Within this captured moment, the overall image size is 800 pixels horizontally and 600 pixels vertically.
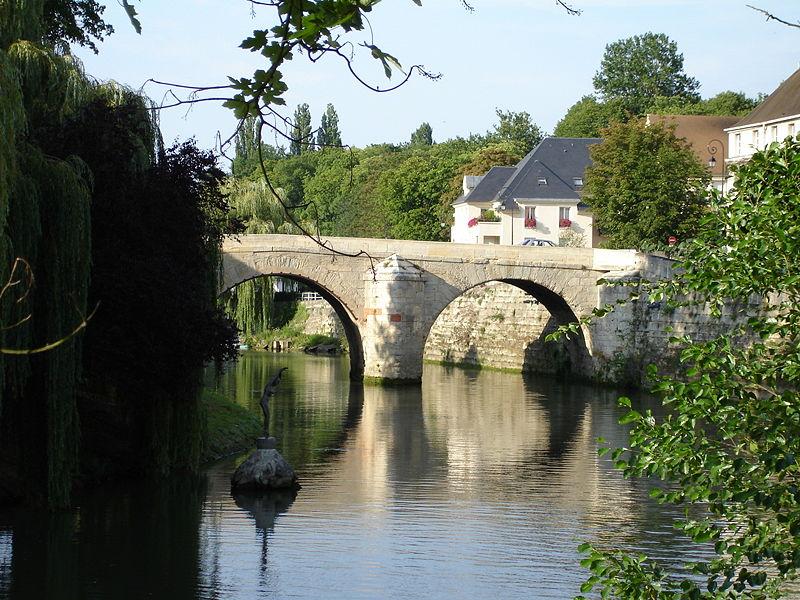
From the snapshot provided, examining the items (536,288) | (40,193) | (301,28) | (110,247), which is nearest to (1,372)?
(40,193)

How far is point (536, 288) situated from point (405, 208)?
28103mm

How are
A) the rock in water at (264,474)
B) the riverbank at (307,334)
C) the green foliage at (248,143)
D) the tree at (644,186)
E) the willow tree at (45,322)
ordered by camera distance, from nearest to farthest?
1. the green foliage at (248,143)
2. the willow tree at (45,322)
3. the rock in water at (264,474)
4. the tree at (644,186)
5. the riverbank at (307,334)

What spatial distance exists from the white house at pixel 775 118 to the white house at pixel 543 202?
6.15 meters

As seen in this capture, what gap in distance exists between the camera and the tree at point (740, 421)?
6098 mm

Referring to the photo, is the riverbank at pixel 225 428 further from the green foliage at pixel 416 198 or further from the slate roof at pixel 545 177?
the green foliage at pixel 416 198

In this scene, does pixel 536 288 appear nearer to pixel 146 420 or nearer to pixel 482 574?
pixel 146 420

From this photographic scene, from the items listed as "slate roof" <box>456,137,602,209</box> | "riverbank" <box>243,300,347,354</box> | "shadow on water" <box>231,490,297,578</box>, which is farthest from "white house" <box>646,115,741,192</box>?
"shadow on water" <box>231,490,297,578</box>

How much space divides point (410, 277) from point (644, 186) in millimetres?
9090

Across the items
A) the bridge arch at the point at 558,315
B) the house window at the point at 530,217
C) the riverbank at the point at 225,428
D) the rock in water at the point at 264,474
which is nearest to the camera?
the rock in water at the point at 264,474

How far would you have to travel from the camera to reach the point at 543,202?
4622 centimetres

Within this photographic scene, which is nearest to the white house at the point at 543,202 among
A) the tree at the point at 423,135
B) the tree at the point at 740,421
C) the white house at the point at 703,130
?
the white house at the point at 703,130

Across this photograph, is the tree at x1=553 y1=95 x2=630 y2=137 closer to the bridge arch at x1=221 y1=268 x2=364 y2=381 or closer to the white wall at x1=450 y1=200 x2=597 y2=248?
the white wall at x1=450 y1=200 x2=597 y2=248

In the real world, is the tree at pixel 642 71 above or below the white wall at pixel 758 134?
above

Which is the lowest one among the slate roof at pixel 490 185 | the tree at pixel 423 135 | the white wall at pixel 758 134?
the slate roof at pixel 490 185
